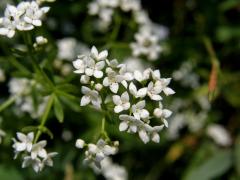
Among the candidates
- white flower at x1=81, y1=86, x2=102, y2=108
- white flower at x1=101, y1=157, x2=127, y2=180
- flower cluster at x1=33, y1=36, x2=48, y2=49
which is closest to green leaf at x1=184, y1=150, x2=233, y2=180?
white flower at x1=101, y1=157, x2=127, y2=180

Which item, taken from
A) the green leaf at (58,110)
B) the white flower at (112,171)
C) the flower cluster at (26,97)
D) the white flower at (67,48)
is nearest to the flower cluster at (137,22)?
the white flower at (67,48)

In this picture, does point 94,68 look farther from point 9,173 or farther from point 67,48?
point 67,48

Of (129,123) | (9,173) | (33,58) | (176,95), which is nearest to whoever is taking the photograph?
(129,123)

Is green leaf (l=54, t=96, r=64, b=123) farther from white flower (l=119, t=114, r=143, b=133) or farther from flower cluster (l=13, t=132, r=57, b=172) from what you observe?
white flower (l=119, t=114, r=143, b=133)

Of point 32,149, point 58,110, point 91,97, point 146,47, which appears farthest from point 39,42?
point 146,47

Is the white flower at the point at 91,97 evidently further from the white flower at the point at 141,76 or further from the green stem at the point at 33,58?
the green stem at the point at 33,58

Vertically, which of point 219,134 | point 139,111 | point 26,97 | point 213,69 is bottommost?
point 219,134

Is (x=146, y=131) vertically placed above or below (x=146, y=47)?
above

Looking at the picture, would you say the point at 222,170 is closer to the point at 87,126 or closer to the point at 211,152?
the point at 211,152
